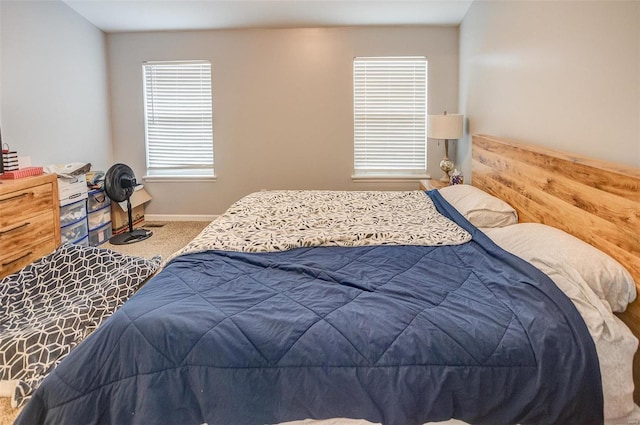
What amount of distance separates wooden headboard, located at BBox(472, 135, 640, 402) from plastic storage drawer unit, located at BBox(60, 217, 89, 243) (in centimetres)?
365

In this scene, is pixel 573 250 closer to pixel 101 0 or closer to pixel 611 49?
pixel 611 49

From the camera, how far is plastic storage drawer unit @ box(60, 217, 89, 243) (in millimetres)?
3771

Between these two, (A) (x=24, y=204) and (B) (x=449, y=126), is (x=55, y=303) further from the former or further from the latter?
(B) (x=449, y=126)

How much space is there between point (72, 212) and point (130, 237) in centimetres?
75

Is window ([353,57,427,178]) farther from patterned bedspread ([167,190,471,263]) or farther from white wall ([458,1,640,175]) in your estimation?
patterned bedspread ([167,190,471,263])

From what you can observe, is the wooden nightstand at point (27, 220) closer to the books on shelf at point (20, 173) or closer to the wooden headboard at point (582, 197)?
the books on shelf at point (20, 173)

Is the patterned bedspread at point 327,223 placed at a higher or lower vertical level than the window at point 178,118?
lower

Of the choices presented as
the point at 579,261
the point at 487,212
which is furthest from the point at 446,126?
the point at 579,261

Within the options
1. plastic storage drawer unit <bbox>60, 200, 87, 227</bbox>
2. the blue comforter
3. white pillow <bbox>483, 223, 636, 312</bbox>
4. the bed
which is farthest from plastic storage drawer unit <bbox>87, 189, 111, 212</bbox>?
white pillow <bbox>483, 223, 636, 312</bbox>

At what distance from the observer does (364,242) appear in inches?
87.8

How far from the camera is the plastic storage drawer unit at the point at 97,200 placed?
420 centimetres

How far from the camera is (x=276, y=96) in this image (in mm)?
5008

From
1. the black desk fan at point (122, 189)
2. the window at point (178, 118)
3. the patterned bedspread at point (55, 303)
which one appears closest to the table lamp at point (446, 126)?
the window at point (178, 118)

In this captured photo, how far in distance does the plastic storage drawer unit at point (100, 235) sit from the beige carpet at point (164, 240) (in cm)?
7
